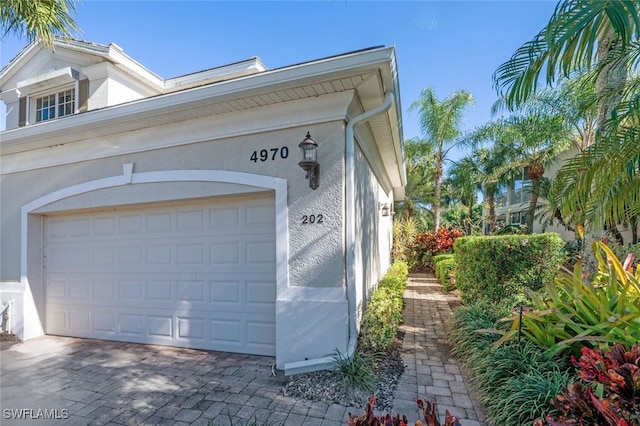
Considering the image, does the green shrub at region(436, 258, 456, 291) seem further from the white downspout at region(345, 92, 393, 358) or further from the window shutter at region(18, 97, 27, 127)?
the window shutter at region(18, 97, 27, 127)

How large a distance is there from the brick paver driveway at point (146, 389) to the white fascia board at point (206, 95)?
12.9ft

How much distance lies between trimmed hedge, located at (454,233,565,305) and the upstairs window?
36.2 feet

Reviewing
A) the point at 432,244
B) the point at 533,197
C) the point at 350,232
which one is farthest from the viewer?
the point at 432,244

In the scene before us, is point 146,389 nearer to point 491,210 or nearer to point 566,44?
point 566,44

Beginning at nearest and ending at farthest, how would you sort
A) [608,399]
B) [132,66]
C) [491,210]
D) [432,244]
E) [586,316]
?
1. [608,399]
2. [586,316]
3. [132,66]
4. [432,244]
5. [491,210]

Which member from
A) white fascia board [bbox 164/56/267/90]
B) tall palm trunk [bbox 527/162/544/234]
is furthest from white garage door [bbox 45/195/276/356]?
tall palm trunk [bbox 527/162/544/234]

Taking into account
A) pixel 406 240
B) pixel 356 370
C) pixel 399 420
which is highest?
pixel 406 240

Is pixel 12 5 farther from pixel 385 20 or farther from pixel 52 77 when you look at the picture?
pixel 385 20

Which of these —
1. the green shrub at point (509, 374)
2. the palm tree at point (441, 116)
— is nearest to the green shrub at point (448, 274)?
the green shrub at point (509, 374)

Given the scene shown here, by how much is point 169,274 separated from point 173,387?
2.10 m

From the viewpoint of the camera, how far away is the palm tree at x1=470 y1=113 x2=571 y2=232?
479 inches

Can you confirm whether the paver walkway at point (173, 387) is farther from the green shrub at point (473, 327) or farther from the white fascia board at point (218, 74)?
the white fascia board at point (218, 74)

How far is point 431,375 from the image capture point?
4.22m

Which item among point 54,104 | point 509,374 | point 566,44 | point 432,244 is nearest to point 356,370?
point 509,374
